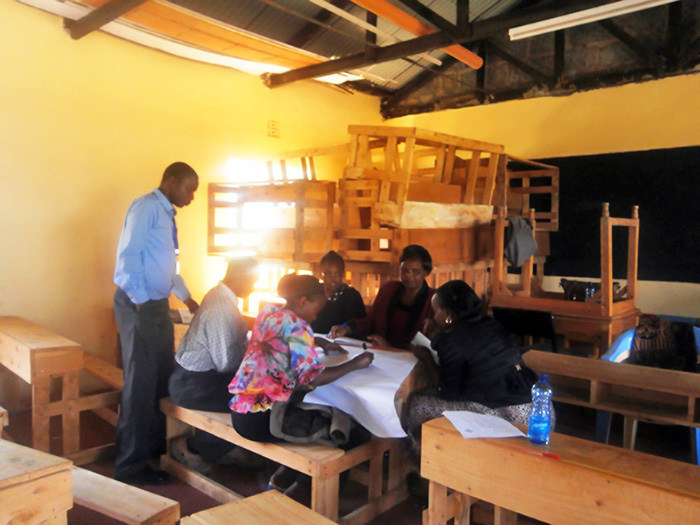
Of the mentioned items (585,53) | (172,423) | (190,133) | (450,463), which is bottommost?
(172,423)

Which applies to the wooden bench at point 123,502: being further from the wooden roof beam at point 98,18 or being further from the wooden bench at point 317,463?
the wooden roof beam at point 98,18

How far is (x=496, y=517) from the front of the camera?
2381 millimetres

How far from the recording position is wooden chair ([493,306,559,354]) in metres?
4.54

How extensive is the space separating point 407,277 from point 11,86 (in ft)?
12.1

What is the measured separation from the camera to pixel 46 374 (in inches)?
139

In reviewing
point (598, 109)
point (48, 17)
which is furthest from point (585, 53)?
point (48, 17)

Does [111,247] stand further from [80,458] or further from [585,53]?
[585,53]

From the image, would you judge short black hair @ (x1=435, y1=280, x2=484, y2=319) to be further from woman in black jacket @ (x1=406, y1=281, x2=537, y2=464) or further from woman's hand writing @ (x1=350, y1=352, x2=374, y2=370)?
woman's hand writing @ (x1=350, y1=352, x2=374, y2=370)

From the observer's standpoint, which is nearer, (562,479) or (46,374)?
(562,479)

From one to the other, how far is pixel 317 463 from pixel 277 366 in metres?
0.49

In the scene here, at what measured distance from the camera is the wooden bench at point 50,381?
3.52 m

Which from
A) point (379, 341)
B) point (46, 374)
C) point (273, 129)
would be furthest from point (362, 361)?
point (273, 129)

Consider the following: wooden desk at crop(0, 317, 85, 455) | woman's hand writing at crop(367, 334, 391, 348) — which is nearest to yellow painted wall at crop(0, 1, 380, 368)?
wooden desk at crop(0, 317, 85, 455)

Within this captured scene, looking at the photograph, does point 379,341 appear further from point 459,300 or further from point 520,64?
point 520,64
